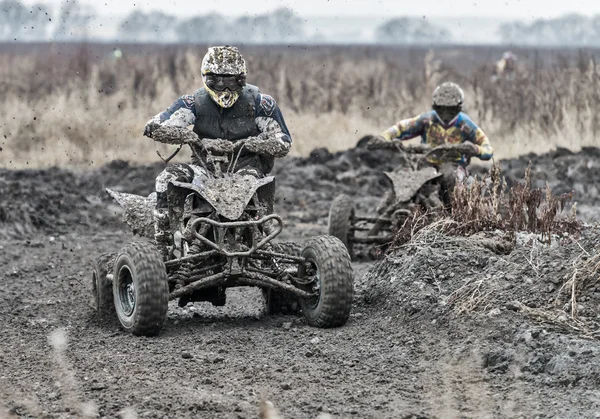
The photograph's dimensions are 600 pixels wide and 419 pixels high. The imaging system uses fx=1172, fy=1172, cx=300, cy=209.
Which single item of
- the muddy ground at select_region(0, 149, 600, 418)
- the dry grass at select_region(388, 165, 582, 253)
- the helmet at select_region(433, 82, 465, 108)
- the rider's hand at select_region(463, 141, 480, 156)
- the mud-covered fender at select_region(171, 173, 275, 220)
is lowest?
the muddy ground at select_region(0, 149, 600, 418)

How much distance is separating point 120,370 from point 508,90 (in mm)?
18189

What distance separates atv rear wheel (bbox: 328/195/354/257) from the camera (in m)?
12.7

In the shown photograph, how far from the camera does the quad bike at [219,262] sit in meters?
8.38

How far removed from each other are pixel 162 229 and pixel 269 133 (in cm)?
114

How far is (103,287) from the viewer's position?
9.30m

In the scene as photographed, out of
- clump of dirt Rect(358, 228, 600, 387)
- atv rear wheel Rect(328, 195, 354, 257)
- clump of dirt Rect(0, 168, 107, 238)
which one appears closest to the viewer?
clump of dirt Rect(358, 228, 600, 387)

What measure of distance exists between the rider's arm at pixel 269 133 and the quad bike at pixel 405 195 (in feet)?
9.79

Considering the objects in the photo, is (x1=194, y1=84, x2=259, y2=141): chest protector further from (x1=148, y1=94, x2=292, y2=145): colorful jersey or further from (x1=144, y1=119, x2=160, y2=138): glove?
(x1=144, y1=119, x2=160, y2=138): glove

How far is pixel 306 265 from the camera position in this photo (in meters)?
8.91

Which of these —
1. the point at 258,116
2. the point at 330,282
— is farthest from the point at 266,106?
the point at 330,282

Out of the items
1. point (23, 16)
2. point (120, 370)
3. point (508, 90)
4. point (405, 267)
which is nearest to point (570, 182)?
point (508, 90)

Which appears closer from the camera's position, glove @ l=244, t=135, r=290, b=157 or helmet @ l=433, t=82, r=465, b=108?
glove @ l=244, t=135, r=290, b=157

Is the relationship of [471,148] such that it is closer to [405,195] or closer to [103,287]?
[405,195]

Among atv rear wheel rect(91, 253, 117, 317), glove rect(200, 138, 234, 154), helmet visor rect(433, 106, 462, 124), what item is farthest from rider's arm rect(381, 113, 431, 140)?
atv rear wheel rect(91, 253, 117, 317)
